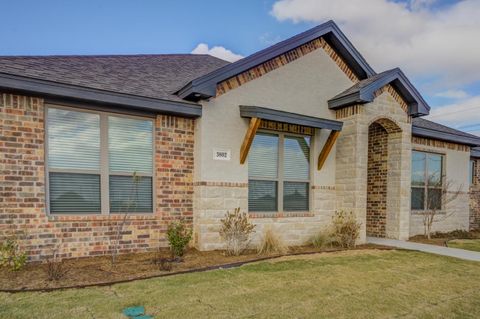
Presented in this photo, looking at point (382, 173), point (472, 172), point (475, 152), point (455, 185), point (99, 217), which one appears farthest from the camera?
point (472, 172)

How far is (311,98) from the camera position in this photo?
316 inches

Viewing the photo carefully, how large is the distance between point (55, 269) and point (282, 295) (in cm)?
361

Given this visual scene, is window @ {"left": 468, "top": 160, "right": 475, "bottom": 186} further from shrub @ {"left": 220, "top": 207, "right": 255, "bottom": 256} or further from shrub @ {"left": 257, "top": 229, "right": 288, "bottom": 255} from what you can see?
shrub @ {"left": 220, "top": 207, "right": 255, "bottom": 256}

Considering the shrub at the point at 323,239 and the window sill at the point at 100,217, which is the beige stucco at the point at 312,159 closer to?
the shrub at the point at 323,239

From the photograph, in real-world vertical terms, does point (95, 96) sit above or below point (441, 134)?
above

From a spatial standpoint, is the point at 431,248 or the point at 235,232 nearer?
the point at 235,232

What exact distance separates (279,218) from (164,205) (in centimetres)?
287

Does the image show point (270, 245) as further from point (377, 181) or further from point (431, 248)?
point (377, 181)

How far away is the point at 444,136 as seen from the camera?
1017 centimetres

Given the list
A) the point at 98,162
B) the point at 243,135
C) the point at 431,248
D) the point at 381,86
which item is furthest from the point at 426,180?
the point at 98,162

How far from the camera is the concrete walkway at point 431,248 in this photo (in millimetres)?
6715

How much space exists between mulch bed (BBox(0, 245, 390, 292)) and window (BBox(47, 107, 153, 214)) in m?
0.96

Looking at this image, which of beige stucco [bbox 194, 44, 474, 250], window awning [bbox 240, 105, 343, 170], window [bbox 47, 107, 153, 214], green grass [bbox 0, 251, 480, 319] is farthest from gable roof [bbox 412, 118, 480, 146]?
window [bbox 47, 107, 153, 214]

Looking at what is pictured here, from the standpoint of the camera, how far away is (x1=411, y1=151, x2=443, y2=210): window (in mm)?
9883
